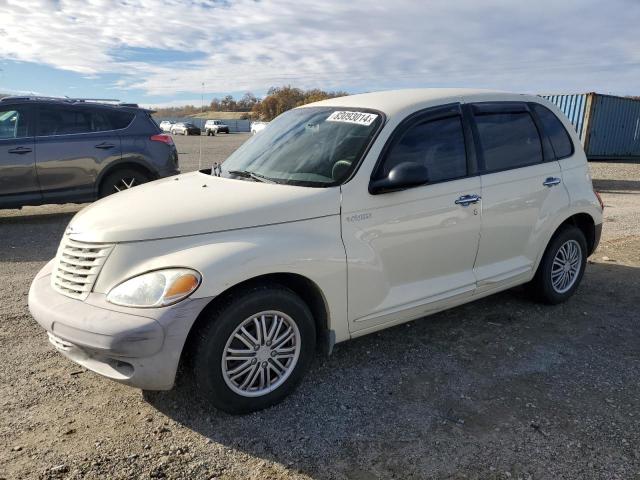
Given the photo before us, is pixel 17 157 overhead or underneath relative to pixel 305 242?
overhead

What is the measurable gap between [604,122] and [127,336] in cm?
2248

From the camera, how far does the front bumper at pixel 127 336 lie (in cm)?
278

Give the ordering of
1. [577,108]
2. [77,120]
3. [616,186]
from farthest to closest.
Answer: [577,108], [616,186], [77,120]

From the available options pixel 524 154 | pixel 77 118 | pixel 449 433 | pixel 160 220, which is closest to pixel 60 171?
pixel 77 118

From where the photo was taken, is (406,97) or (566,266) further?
(566,266)

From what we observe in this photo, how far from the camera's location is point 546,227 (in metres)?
4.67

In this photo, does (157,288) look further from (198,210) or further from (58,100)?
(58,100)

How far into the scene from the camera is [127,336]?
2.76 m

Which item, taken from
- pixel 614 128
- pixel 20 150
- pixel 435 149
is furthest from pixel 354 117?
pixel 614 128

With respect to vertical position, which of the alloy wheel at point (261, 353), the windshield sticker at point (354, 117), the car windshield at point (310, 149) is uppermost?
the windshield sticker at point (354, 117)

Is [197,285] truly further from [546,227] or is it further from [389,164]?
[546,227]

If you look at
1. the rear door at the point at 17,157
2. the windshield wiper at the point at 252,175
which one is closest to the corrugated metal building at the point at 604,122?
the rear door at the point at 17,157

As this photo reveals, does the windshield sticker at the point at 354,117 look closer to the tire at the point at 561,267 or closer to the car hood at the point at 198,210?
the car hood at the point at 198,210

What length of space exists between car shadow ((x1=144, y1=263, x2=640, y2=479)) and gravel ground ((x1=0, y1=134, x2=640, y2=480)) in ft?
0.03
